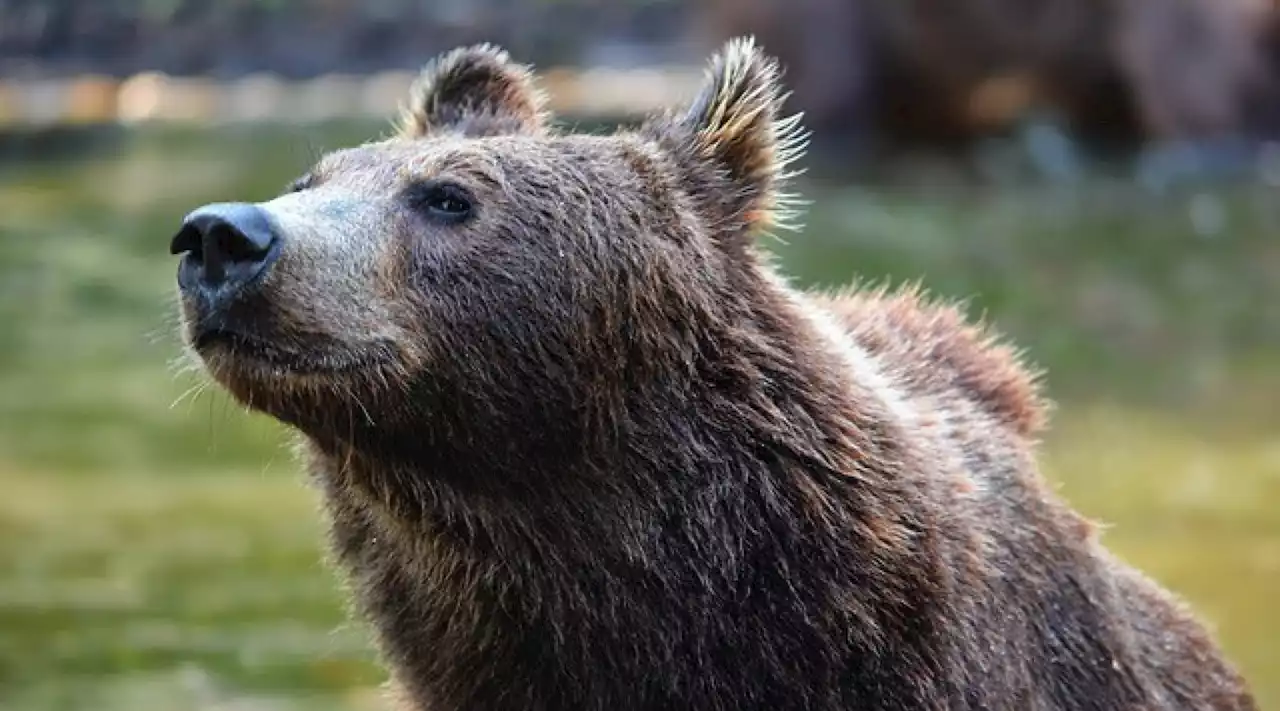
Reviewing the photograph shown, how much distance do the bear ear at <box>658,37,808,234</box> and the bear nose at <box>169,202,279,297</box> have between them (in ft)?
3.58

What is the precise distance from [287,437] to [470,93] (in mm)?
897

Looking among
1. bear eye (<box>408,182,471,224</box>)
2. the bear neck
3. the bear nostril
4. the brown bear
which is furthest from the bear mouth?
bear eye (<box>408,182,471,224</box>)

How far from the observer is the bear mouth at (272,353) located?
3.93 meters

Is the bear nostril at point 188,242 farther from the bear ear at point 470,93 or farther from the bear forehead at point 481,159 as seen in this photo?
the bear ear at point 470,93

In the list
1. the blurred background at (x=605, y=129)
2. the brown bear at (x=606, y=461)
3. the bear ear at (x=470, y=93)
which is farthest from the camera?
the blurred background at (x=605, y=129)

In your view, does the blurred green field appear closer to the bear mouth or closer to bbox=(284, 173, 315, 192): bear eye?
bbox=(284, 173, 315, 192): bear eye

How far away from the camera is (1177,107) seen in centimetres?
1841

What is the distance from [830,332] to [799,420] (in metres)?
0.36

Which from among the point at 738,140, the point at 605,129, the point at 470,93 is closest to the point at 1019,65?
the point at 605,129

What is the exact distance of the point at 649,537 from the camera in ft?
14.1

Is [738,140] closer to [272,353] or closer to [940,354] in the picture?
[940,354]

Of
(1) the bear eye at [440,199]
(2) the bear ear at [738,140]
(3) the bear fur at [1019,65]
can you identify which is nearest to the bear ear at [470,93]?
(2) the bear ear at [738,140]

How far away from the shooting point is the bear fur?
18.2 metres

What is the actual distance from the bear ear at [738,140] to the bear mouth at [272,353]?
3.16ft
